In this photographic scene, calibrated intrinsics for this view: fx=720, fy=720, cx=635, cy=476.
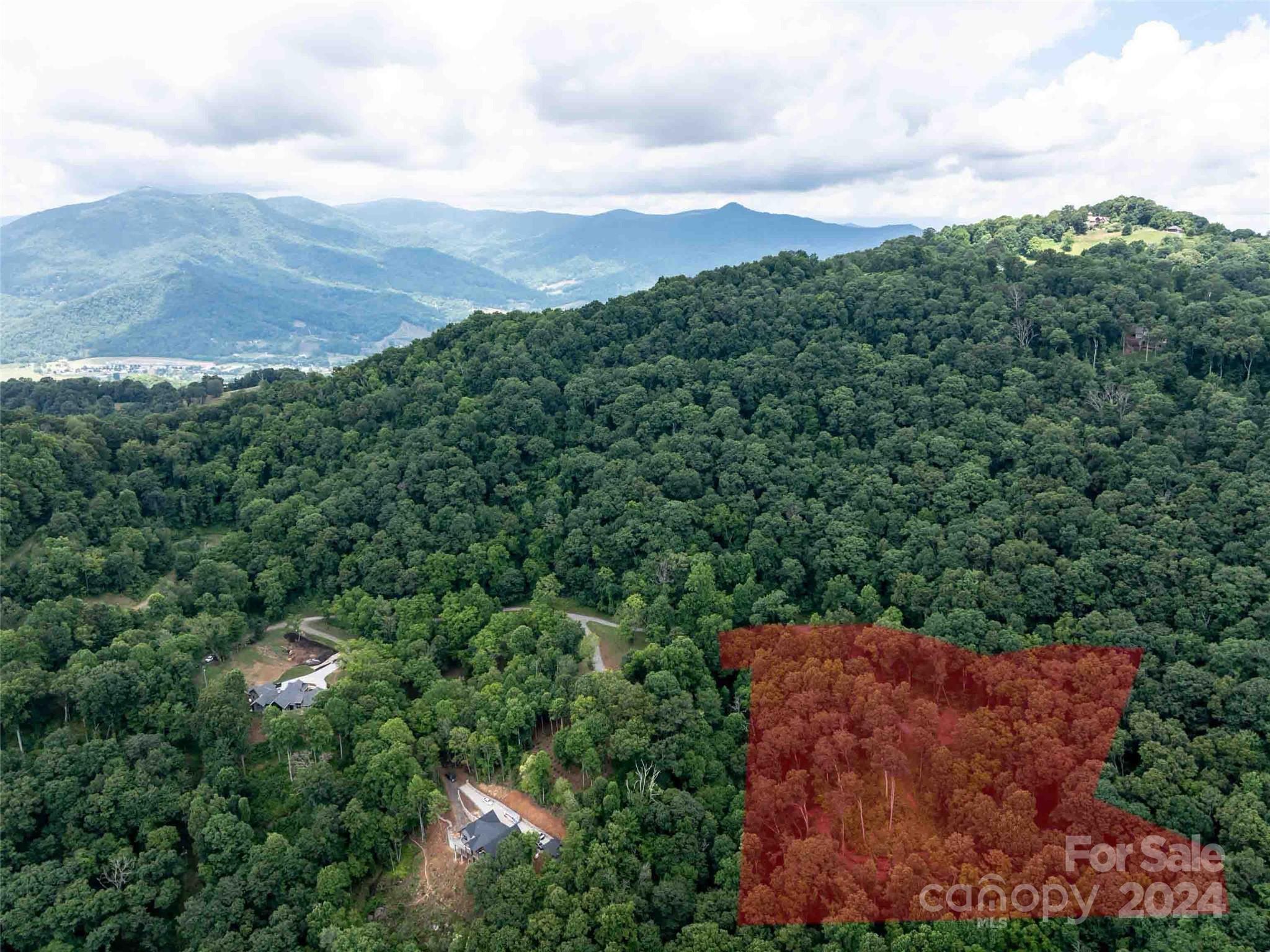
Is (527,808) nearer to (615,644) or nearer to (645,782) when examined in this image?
(645,782)

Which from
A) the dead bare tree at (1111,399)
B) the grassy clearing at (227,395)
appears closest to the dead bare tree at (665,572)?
the dead bare tree at (1111,399)

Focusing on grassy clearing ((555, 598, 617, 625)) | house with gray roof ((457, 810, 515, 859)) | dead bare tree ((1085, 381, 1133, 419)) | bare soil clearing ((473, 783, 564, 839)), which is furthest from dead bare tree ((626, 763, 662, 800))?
dead bare tree ((1085, 381, 1133, 419))

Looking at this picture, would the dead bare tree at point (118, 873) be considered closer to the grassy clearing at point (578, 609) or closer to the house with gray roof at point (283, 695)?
the house with gray roof at point (283, 695)

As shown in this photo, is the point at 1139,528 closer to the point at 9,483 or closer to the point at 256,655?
the point at 256,655

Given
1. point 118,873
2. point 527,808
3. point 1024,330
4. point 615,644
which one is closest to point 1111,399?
point 1024,330

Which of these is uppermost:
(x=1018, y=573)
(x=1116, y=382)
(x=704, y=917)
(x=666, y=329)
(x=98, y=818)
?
(x=666, y=329)

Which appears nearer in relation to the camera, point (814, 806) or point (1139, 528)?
point (814, 806)

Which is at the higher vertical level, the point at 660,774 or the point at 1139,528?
the point at 1139,528

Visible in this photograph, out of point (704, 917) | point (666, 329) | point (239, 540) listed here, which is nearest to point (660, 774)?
point (704, 917)
